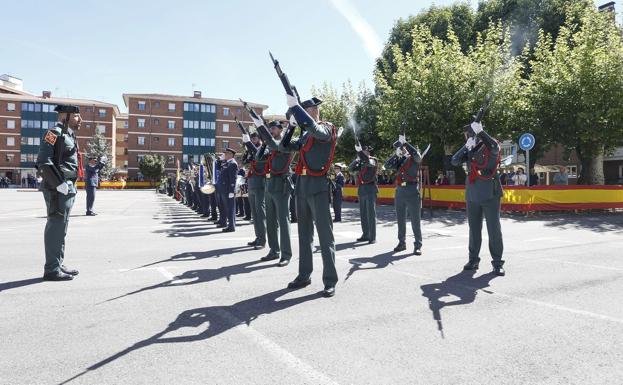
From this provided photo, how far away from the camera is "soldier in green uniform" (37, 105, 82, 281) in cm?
580

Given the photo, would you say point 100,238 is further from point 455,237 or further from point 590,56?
point 590,56

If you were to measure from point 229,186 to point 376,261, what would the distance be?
495 centimetres

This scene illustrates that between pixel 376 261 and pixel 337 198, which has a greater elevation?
pixel 337 198

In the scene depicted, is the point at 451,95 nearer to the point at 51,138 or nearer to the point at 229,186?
the point at 229,186

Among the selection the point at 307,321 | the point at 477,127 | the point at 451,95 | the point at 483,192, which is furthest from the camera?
the point at 451,95

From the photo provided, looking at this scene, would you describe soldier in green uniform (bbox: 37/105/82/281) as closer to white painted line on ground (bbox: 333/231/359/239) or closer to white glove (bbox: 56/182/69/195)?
white glove (bbox: 56/182/69/195)

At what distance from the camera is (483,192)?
6973 millimetres

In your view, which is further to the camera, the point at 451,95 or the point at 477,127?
the point at 451,95

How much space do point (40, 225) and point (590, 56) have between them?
73.4ft

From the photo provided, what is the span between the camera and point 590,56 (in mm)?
20406

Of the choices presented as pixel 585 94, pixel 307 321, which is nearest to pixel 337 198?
pixel 307 321

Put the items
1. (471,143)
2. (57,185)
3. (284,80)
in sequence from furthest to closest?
(471,143)
(57,185)
(284,80)

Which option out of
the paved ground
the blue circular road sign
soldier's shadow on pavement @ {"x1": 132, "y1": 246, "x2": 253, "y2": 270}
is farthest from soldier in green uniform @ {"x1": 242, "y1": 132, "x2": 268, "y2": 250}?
the blue circular road sign

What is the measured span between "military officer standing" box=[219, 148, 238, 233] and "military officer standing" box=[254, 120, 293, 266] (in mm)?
3662
